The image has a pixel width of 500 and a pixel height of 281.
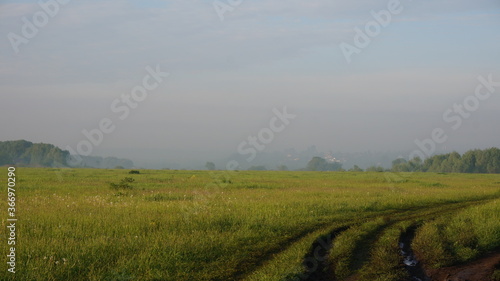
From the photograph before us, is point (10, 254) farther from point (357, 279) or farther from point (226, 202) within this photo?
point (226, 202)

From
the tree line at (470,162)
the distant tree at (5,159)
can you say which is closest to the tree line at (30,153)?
the distant tree at (5,159)

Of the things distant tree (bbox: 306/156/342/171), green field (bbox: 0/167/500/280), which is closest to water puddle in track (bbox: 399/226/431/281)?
green field (bbox: 0/167/500/280)

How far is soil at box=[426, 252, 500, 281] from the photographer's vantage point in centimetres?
874

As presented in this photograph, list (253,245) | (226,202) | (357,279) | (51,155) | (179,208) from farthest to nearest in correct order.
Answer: (51,155), (226,202), (179,208), (253,245), (357,279)

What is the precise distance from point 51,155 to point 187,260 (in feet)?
405

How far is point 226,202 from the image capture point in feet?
60.1

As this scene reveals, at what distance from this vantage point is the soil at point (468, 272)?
8742 mm

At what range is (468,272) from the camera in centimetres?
912

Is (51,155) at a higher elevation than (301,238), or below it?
higher

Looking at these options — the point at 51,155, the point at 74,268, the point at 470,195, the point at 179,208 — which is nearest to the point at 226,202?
the point at 179,208

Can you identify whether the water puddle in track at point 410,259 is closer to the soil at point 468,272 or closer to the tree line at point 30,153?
the soil at point 468,272

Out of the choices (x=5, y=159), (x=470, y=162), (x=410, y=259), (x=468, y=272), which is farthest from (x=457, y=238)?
(x=5, y=159)

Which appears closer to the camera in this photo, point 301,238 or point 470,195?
point 301,238

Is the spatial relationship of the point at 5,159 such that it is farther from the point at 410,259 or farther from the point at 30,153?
the point at 410,259
